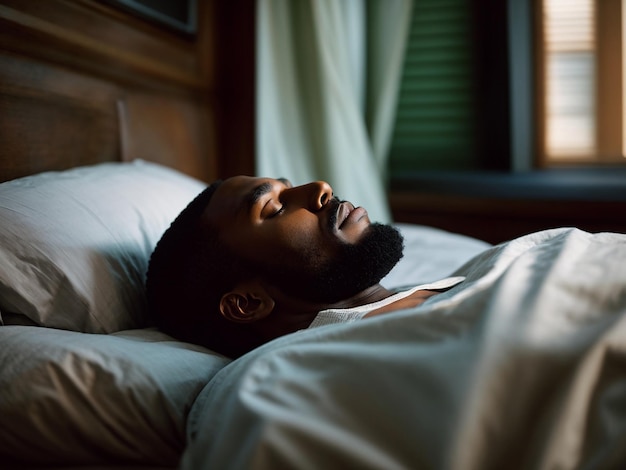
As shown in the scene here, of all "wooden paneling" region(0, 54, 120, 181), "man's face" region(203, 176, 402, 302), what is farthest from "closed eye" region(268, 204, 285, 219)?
"wooden paneling" region(0, 54, 120, 181)

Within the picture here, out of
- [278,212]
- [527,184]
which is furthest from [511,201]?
[278,212]

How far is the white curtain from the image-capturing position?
2158mm

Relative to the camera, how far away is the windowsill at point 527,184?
2021 mm

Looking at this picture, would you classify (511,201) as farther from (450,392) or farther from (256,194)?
(450,392)

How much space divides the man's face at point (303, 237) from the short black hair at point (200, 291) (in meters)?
0.03

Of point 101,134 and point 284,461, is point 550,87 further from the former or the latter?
point 284,461

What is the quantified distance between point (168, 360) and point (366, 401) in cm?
32

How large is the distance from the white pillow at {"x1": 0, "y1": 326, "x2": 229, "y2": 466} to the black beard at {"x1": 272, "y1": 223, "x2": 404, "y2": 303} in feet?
0.86

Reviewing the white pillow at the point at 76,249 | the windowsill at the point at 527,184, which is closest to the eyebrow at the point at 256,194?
the white pillow at the point at 76,249

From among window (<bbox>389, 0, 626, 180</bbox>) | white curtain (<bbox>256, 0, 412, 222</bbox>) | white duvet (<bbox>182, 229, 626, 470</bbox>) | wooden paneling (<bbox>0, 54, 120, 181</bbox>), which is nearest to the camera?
white duvet (<bbox>182, 229, 626, 470</bbox>)

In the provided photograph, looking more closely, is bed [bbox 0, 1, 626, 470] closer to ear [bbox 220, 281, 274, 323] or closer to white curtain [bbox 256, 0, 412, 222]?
A: ear [bbox 220, 281, 274, 323]

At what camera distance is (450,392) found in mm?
581

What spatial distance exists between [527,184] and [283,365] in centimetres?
162

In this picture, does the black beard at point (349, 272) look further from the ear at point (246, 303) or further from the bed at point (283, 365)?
the bed at point (283, 365)
